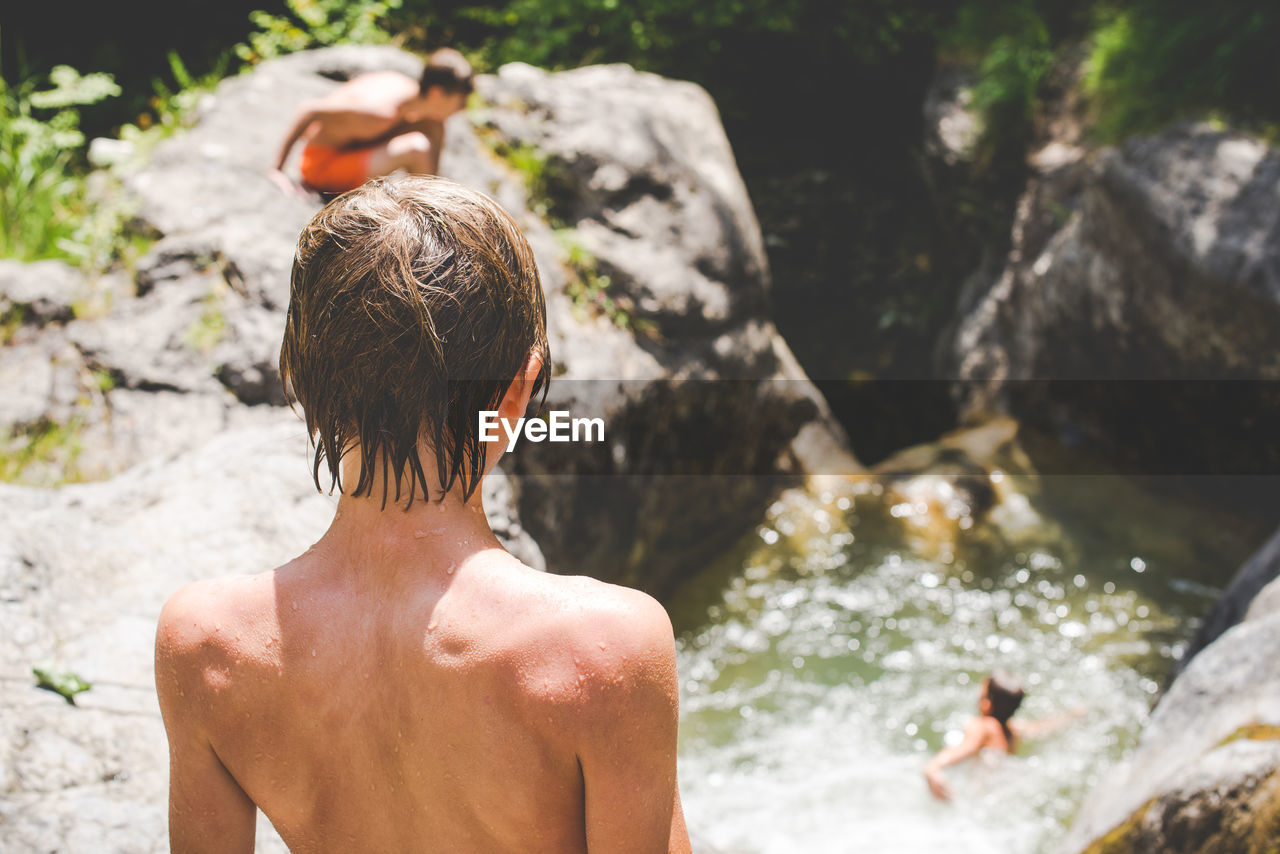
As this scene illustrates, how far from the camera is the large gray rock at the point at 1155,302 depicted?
5.52m

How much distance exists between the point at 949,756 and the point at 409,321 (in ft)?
13.3

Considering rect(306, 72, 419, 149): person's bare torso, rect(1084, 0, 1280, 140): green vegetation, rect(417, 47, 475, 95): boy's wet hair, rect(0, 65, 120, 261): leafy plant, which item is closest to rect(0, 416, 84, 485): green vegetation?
rect(0, 65, 120, 261): leafy plant

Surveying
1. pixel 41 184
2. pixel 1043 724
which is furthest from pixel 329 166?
pixel 1043 724

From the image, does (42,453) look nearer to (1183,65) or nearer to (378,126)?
(378,126)

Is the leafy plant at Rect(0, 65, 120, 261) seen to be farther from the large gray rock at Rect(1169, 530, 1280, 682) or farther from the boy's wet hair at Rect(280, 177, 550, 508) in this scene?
the large gray rock at Rect(1169, 530, 1280, 682)

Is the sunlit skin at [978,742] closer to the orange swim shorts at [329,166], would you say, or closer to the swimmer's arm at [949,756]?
the swimmer's arm at [949,756]

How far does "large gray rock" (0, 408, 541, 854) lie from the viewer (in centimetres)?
184

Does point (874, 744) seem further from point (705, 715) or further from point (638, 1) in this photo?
point (638, 1)

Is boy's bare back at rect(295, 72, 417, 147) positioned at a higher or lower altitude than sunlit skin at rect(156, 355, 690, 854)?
lower

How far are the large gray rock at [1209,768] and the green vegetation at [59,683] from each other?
2871 mm

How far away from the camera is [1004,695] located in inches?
168

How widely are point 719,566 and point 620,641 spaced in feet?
15.0

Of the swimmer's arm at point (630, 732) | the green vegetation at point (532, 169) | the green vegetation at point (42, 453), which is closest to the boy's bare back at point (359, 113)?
the green vegetation at point (532, 169)

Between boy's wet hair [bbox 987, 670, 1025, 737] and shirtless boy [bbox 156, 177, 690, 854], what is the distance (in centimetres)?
354
